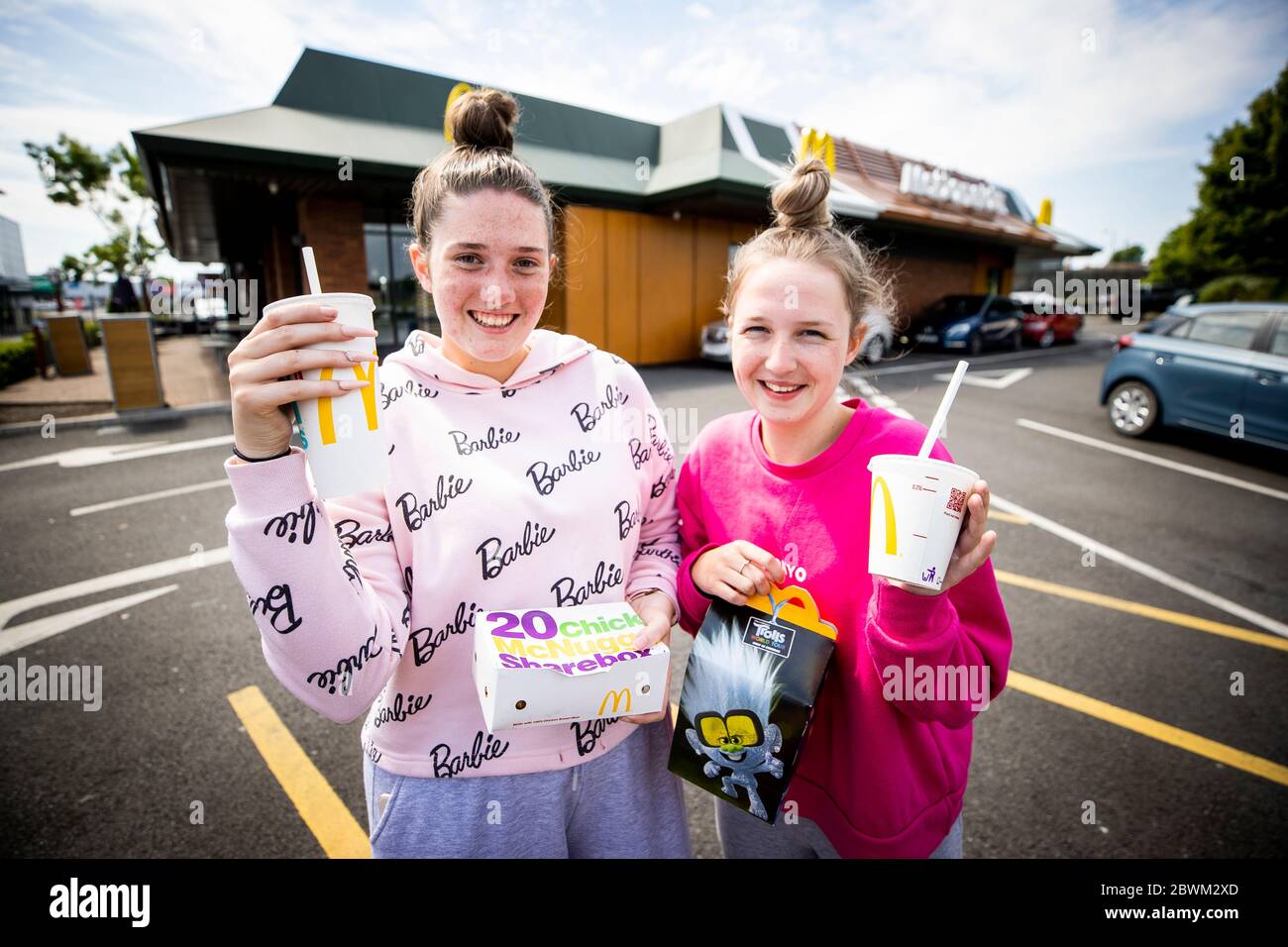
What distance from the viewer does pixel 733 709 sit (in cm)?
126

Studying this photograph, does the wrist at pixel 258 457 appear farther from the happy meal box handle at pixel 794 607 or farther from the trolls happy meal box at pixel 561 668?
the happy meal box handle at pixel 794 607

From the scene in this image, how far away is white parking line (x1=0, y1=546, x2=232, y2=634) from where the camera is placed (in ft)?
12.5

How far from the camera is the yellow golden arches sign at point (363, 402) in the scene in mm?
1007

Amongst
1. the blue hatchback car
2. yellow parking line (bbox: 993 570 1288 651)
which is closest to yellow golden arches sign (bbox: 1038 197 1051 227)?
the blue hatchback car

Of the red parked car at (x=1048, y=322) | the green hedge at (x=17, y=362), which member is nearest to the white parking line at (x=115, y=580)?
the green hedge at (x=17, y=362)

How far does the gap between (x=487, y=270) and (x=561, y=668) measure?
2.75ft

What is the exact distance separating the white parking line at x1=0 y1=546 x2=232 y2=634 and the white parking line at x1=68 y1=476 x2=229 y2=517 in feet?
5.48

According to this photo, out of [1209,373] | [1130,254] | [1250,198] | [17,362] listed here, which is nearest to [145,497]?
[17,362]

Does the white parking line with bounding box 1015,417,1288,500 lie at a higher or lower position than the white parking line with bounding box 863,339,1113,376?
lower

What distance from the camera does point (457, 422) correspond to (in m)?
1.33

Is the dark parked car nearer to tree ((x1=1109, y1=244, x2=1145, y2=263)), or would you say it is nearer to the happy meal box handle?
the happy meal box handle

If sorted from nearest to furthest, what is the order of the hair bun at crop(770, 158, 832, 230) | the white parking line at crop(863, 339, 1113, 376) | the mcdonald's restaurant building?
1. the hair bun at crop(770, 158, 832, 230)
2. the mcdonald's restaurant building
3. the white parking line at crop(863, 339, 1113, 376)

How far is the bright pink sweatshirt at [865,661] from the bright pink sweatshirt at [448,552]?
33 centimetres
